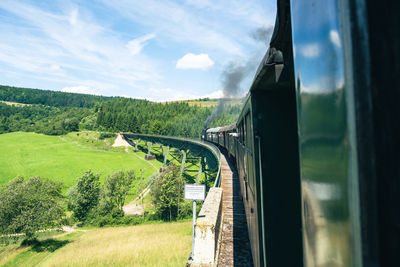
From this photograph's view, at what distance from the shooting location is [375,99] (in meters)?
0.59

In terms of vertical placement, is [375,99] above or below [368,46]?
below

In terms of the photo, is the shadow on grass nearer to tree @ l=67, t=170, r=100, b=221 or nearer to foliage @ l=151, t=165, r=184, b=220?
tree @ l=67, t=170, r=100, b=221

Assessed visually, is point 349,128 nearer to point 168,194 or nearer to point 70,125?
point 168,194

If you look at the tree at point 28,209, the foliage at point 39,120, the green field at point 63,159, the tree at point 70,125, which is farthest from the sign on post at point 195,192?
the tree at point 70,125

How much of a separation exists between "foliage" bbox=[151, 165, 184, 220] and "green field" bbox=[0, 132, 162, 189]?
19.1 metres

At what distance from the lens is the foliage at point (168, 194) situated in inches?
1174

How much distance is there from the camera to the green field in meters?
52.5

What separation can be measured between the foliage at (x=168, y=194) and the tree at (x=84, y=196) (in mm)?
10555

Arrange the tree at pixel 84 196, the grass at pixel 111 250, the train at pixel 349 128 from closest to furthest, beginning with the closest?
the train at pixel 349 128 < the grass at pixel 111 250 < the tree at pixel 84 196

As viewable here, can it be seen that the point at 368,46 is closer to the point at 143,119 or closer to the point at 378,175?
the point at 378,175

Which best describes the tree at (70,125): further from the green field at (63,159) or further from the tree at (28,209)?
the tree at (28,209)

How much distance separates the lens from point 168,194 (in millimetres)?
30359

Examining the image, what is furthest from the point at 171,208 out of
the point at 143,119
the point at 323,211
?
the point at 143,119

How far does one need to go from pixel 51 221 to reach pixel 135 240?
11.0 meters
